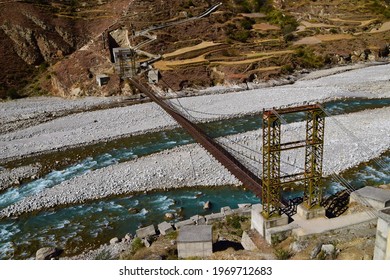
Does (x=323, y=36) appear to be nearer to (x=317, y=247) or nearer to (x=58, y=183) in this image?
(x=58, y=183)

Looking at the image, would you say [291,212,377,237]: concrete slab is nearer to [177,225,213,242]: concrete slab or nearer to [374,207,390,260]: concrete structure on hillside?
[374,207,390,260]: concrete structure on hillside

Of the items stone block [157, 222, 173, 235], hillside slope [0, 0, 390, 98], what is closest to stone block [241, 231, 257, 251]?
stone block [157, 222, 173, 235]

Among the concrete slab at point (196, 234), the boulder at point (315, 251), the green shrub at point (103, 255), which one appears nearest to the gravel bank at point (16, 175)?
the green shrub at point (103, 255)

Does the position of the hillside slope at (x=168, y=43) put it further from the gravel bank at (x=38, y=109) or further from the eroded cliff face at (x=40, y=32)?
the gravel bank at (x=38, y=109)

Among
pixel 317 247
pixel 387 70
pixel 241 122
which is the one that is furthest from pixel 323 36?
pixel 317 247

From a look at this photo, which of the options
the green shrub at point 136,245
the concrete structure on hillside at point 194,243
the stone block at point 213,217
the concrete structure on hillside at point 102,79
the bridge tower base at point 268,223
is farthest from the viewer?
the concrete structure on hillside at point 102,79
